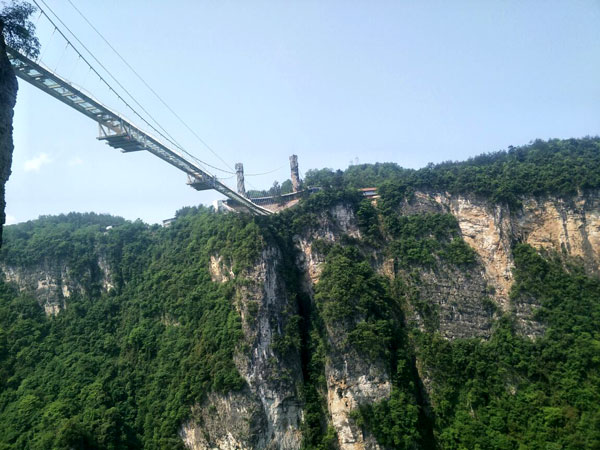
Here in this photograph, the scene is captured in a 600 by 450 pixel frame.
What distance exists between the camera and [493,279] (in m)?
37.0

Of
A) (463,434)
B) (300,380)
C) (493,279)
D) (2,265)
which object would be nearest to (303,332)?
(300,380)

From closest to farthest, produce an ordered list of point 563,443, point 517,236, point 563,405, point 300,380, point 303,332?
point 563,443 → point 563,405 → point 300,380 → point 303,332 → point 517,236

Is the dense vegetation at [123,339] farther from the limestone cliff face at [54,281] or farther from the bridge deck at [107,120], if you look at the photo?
the bridge deck at [107,120]

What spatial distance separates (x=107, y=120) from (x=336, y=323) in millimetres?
20036

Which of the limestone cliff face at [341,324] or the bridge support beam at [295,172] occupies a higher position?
the bridge support beam at [295,172]

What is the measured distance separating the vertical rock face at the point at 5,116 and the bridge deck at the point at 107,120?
7.87 ft

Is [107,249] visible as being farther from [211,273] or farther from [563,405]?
[563,405]

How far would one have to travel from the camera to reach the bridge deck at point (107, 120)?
65.6 ft

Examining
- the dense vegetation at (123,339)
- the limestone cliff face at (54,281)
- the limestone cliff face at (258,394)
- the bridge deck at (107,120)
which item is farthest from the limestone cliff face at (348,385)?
the limestone cliff face at (54,281)

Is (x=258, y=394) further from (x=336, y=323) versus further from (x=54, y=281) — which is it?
(x=54, y=281)

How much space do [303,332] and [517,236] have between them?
19062mm

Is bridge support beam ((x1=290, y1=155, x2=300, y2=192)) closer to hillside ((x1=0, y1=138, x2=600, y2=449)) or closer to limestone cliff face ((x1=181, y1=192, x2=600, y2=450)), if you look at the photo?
hillside ((x1=0, y1=138, x2=600, y2=449))

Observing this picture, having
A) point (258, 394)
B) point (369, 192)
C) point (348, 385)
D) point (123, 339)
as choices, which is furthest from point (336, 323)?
point (123, 339)

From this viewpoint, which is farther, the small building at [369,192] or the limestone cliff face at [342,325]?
the small building at [369,192]
